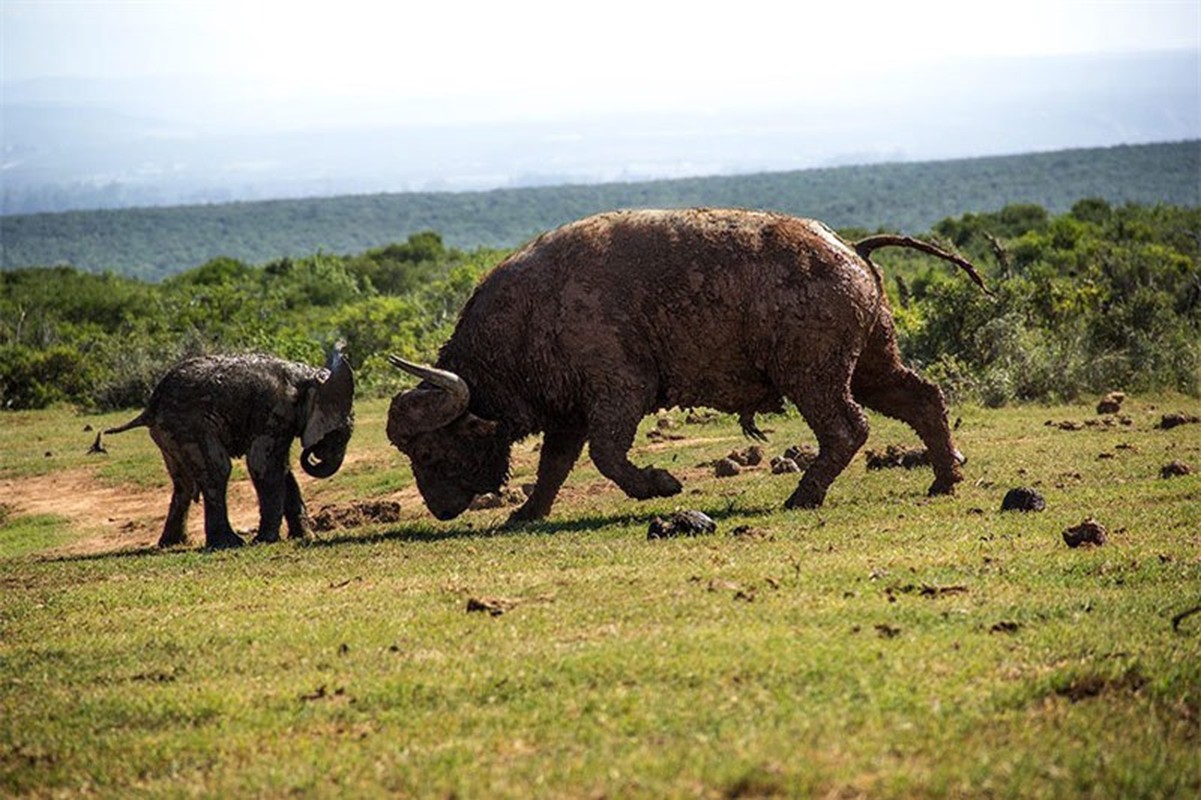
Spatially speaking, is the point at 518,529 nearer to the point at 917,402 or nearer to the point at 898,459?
the point at 917,402

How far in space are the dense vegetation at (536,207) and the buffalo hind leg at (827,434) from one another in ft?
328

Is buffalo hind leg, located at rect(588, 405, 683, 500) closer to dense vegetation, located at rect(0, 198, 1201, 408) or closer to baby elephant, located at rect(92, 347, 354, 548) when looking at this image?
baby elephant, located at rect(92, 347, 354, 548)

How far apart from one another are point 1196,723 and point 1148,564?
132 inches

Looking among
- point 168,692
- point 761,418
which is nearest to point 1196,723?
point 168,692

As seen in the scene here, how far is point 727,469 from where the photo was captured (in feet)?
58.9

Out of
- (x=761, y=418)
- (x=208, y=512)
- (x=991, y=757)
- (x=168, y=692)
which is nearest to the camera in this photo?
(x=991, y=757)

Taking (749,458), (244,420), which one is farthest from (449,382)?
(749,458)

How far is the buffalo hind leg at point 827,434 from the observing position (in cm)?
1452

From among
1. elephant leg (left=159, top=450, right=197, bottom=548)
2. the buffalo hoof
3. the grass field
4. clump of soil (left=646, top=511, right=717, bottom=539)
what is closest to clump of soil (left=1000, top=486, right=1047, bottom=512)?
the grass field

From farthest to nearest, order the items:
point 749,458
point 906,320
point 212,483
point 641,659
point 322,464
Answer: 1. point 906,320
2. point 749,458
3. point 322,464
4. point 212,483
5. point 641,659

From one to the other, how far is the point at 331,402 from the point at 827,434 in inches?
190

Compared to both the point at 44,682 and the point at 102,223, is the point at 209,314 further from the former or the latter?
the point at 102,223

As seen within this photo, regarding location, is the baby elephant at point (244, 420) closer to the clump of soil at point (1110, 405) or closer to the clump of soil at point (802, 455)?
the clump of soil at point (802, 455)

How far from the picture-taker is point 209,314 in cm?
3888
